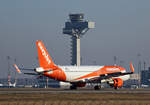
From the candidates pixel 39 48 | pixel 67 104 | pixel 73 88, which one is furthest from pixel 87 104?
pixel 73 88

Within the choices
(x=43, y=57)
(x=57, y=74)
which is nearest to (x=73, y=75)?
(x=57, y=74)

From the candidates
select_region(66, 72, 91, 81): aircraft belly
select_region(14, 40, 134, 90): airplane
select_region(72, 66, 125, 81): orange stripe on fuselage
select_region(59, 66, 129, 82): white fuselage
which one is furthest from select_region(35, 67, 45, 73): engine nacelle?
select_region(72, 66, 125, 81): orange stripe on fuselage

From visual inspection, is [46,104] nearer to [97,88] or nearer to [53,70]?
[53,70]

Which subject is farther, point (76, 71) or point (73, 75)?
point (76, 71)

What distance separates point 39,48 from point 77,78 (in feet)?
38.8

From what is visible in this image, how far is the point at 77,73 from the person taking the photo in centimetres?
10350

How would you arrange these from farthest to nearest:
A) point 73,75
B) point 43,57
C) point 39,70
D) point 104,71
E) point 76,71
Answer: point 104,71 → point 76,71 → point 73,75 → point 43,57 → point 39,70

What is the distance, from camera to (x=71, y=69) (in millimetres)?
103000

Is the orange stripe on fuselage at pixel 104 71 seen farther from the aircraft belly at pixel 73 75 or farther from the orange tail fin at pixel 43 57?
the orange tail fin at pixel 43 57

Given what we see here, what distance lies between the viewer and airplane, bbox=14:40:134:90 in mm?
98125

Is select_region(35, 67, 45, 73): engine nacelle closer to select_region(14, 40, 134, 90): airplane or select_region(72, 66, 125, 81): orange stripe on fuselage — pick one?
select_region(14, 40, 134, 90): airplane

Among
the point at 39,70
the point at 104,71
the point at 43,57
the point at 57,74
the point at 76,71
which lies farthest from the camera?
the point at 104,71

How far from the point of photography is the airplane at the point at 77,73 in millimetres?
98125

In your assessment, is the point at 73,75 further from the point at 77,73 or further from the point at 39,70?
the point at 39,70
